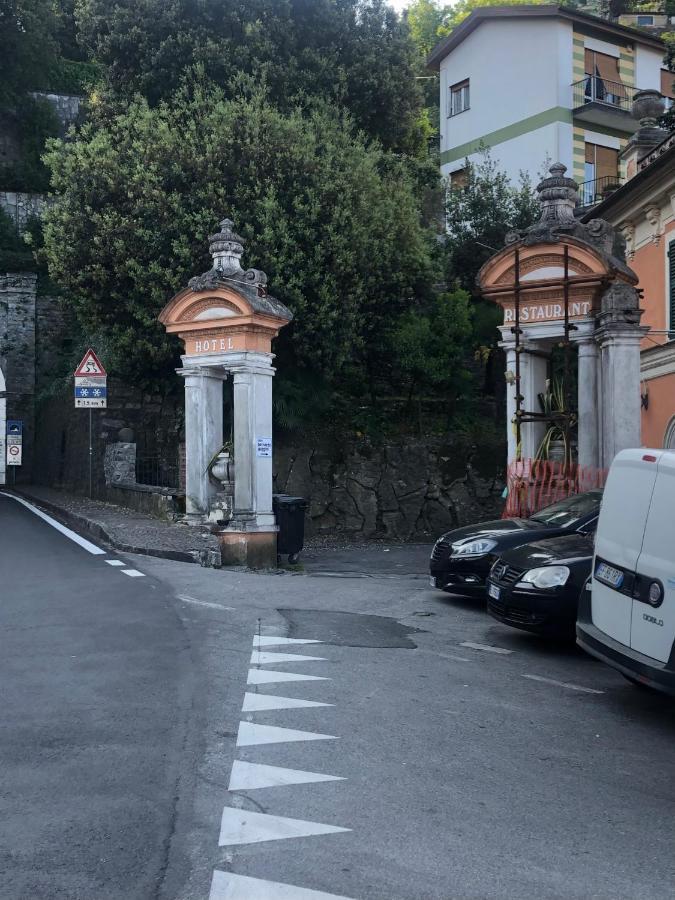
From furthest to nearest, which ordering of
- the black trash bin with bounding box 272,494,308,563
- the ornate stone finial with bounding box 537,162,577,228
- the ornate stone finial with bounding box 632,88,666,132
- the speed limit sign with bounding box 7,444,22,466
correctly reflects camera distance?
the speed limit sign with bounding box 7,444,22,466
the ornate stone finial with bounding box 632,88,666,132
the ornate stone finial with bounding box 537,162,577,228
the black trash bin with bounding box 272,494,308,563

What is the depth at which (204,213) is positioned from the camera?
20125 mm

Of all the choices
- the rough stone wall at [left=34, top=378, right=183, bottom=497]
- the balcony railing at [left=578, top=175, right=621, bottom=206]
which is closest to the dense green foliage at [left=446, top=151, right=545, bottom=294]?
the balcony railing at [left=578, top=175, right=621, bottom=206]

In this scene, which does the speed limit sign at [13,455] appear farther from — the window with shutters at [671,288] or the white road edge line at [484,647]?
the white road edge line at [484,647]

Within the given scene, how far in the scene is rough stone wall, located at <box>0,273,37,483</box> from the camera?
3875 cm

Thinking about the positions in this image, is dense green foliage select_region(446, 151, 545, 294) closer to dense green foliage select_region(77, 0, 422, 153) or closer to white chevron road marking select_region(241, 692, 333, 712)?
dense green foliage select_region(77, 0, 422, 153)

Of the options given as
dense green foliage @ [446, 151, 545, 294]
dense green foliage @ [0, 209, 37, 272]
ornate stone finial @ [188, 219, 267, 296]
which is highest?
dense green foliage @ [0, 209, 37, 272]

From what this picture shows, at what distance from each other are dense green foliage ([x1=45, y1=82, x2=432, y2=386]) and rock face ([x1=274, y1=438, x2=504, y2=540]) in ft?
8.38

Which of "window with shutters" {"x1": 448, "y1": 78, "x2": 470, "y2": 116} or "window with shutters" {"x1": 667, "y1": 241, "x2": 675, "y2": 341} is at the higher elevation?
"window with shutters" {"x1": 448, "y1": 78, "x2": 470, "y2": 116}

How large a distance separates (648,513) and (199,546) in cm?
906

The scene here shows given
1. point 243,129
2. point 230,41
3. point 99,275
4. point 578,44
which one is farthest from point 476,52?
point 99,275

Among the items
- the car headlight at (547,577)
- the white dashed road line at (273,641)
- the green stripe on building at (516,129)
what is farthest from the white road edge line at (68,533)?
the green stripe on building at (516,129)

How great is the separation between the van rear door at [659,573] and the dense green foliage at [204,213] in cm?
1500

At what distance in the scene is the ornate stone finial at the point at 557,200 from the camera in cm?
1611

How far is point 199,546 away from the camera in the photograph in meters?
14.4
